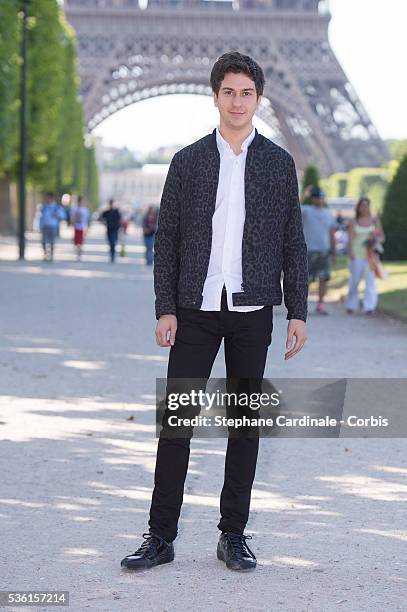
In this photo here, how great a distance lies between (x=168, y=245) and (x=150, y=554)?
110cm

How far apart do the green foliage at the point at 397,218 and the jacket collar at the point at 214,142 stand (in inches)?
1150

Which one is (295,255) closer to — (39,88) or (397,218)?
(397,218)

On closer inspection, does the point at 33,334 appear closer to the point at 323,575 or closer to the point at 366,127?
the point at 323,575

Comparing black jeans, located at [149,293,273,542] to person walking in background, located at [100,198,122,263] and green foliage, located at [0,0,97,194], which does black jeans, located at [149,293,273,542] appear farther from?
person walking in background, located at [100,198,122,263]

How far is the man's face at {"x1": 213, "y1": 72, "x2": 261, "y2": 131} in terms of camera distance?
530 centimetres

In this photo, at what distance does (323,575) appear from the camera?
527 centimetres

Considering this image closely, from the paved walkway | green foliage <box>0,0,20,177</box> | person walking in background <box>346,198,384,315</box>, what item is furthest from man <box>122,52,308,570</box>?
green foliage <box>0,0,20,177</box>

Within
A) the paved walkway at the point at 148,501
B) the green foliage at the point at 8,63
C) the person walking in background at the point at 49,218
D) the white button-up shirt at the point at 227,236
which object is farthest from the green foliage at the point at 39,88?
the white button-up shirt at the point at 227,236

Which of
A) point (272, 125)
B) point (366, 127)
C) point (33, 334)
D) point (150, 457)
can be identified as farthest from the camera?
point (272, 125)

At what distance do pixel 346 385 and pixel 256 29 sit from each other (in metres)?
69.3

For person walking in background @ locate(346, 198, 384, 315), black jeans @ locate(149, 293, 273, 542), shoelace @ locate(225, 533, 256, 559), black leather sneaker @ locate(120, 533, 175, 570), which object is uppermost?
black jeans @ locate(149, 293, 273, 542)

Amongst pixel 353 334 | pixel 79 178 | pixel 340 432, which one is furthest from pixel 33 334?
pixel 79 178

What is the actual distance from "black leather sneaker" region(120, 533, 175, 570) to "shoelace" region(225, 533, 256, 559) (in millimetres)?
223

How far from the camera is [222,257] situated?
5332 millimetres
